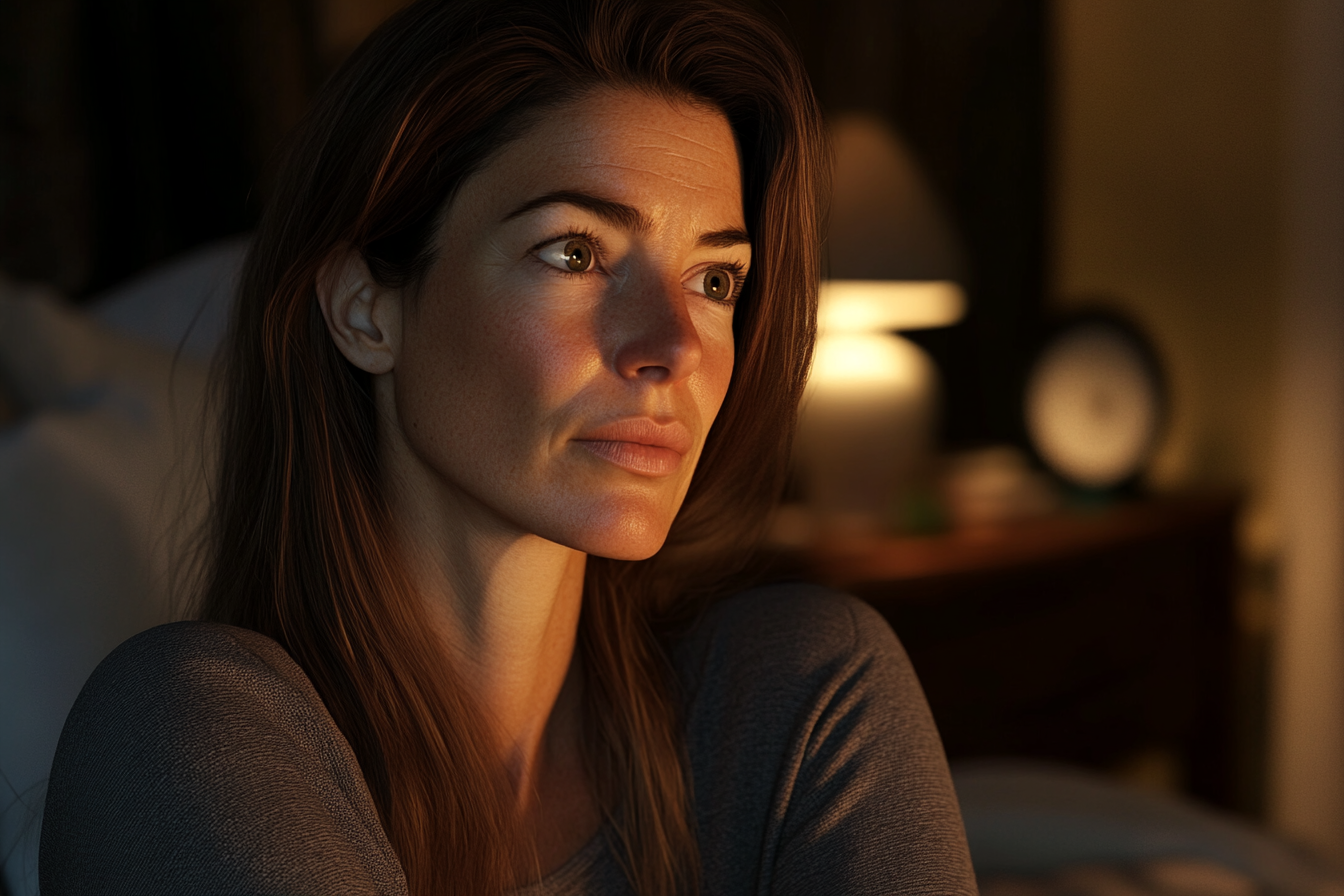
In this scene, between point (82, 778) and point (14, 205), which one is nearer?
point (82, 778)

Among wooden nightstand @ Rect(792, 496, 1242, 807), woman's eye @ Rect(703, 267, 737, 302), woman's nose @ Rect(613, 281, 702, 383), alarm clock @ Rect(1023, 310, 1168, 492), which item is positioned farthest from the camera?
alarm clock @ Rect(1023, 310, 1168, 492)

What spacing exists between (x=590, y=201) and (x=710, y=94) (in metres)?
0.17

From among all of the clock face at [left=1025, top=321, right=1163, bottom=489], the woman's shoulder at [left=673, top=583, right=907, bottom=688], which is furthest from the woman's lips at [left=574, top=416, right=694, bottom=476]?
the clock face at [left=1025, top=321, right=1163, bottom=489]

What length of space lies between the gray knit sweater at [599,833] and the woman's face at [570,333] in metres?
0.20

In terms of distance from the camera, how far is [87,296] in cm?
161

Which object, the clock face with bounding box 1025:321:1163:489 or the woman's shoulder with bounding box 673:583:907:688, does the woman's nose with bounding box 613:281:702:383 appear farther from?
the clock face with bounding box 1025:321:1163:489

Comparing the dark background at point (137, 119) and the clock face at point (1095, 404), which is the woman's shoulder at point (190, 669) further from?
the clock face at point (1095, 404)

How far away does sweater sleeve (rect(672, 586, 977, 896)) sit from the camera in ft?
2.76

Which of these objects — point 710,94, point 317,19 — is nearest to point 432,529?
point 710,94

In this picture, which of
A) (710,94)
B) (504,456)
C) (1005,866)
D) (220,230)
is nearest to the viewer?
(504,456)

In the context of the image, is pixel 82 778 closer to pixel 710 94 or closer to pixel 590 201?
pixel 590 201

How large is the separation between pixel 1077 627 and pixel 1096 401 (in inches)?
21.5

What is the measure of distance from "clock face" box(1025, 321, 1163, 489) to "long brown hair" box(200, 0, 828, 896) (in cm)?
174

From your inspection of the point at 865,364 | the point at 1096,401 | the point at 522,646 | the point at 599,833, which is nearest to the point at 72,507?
the point at 522,646
